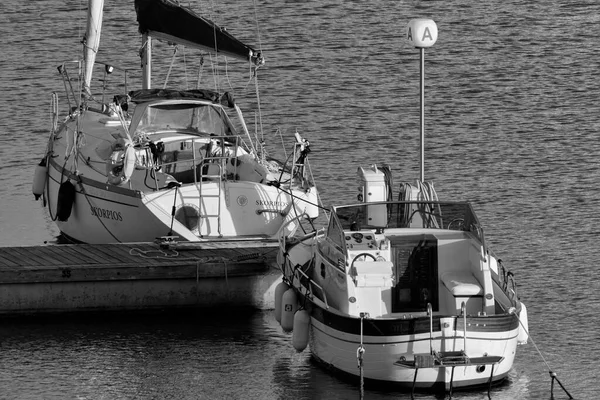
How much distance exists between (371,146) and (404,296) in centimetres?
1096

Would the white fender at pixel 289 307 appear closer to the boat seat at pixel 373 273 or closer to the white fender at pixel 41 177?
the boat seat at pixel 373 273

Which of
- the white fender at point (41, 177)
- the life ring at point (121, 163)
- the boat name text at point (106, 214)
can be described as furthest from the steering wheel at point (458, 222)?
the white fender at point (41, 177)

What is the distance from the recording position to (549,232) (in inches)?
914

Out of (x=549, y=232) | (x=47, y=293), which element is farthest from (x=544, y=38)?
(x=47, y=293)

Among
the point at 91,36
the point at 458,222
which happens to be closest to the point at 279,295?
the point at 458,222

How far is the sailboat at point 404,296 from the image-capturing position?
16.2 m

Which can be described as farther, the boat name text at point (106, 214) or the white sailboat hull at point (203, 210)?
the boat name text at point (106, 214)

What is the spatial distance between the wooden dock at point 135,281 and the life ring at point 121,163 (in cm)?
172

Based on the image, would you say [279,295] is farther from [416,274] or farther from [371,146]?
[371,146]

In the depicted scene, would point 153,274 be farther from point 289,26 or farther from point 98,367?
point 289,26

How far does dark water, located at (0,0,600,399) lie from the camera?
1797cm

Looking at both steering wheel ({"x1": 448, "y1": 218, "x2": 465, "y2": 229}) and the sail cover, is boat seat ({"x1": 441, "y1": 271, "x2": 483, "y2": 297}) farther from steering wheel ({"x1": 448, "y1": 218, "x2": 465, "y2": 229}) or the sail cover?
the sail cover

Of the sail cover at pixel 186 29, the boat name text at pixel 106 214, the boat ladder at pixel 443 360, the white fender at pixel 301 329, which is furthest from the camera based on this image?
the sail cover at pixel 186 29

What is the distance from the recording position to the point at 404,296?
57.6 ft
